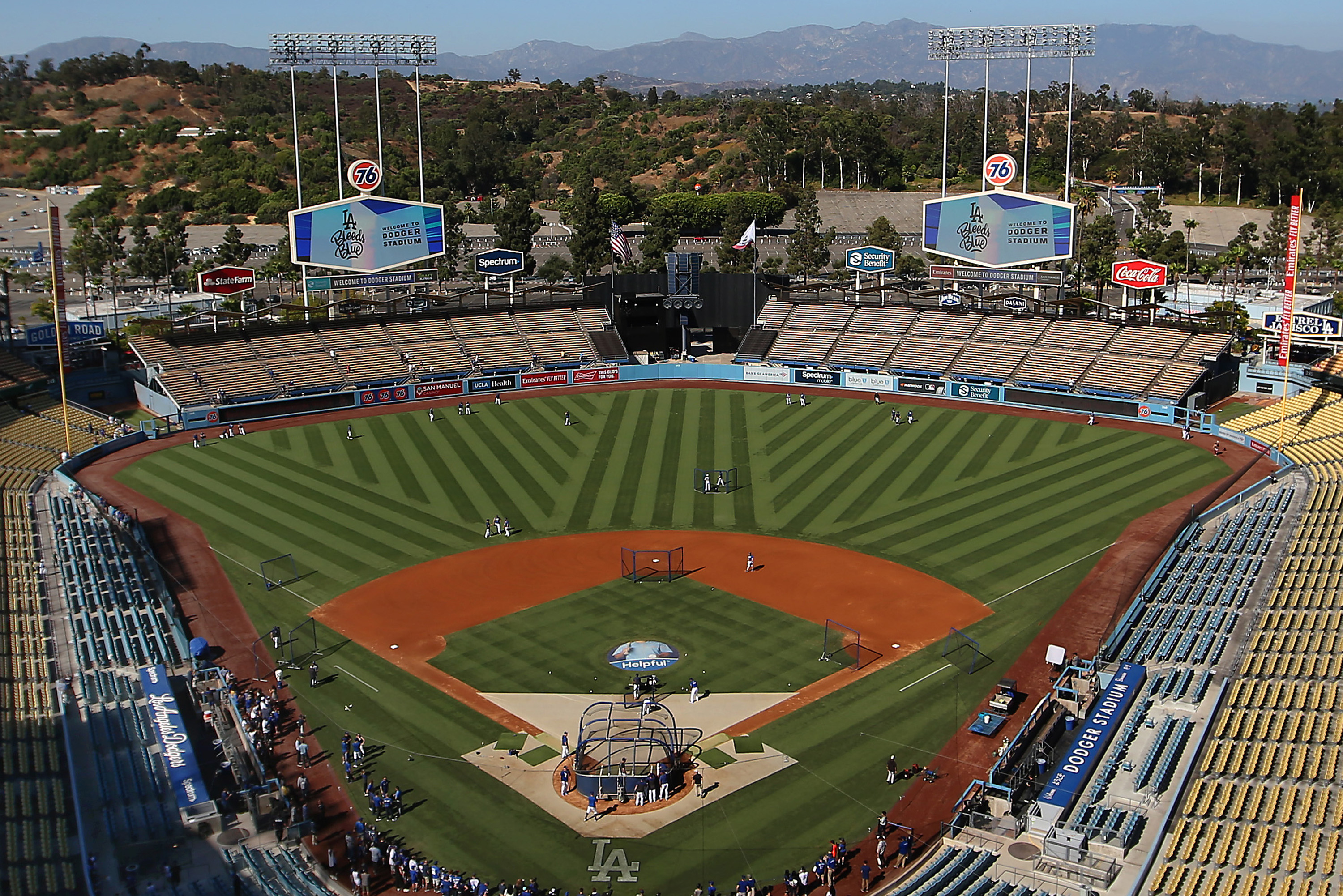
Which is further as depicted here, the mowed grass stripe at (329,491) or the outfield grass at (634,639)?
the mowed grass stripe at (329,491)

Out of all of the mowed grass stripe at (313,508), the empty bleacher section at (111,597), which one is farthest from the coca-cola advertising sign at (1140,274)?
the empty bleacher section at (111,597)

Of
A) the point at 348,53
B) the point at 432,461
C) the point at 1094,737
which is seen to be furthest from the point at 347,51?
the point at 1094,737

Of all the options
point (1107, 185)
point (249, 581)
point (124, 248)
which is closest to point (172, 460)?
point (249, 581)

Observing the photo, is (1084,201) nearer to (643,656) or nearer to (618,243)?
(618,243)

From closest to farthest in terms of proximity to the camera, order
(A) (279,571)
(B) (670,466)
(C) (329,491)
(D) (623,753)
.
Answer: (D) (623,753) → (A) (279,571) → (C) (329,491) → (B) (670,466)

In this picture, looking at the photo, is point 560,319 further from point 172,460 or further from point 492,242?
point 492,242

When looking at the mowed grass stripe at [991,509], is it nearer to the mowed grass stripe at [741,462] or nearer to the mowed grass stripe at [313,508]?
the mowed grass stripe at [741,462]

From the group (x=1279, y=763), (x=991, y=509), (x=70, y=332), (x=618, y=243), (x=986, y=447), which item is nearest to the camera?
(x=1279, y=763)
